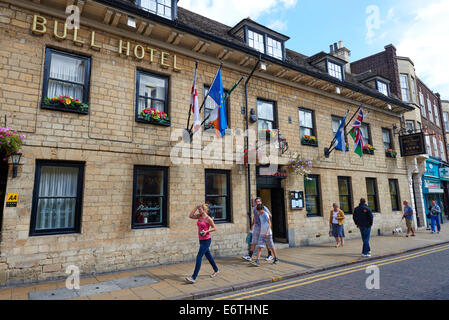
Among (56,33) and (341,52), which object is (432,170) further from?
(56,33)

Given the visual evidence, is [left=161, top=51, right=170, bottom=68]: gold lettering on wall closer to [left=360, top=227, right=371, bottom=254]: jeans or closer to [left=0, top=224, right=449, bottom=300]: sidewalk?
[left=0, top=224, right=449, bottom=300]: sidewalk

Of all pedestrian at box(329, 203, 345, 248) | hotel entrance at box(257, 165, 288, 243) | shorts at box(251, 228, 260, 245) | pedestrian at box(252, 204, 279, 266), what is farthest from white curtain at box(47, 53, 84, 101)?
pedestrian at box(329, 203, 345, 248)

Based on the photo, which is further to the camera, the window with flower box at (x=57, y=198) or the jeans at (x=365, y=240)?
the jeans at (x=365, y=240)

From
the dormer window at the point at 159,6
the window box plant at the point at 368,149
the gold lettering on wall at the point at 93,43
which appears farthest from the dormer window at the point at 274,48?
the gold lettering on wall at the point at 93,43

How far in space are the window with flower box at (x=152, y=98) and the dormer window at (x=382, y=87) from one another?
15.9 meters

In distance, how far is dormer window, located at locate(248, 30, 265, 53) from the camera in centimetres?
1223

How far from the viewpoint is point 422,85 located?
2339cm

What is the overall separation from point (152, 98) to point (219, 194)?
4199mm

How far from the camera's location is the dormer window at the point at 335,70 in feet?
50.3

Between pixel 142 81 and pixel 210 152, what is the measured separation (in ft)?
11.1

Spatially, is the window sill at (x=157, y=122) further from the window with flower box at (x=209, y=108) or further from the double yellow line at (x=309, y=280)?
the double yellow line at (x=309, y=280)
